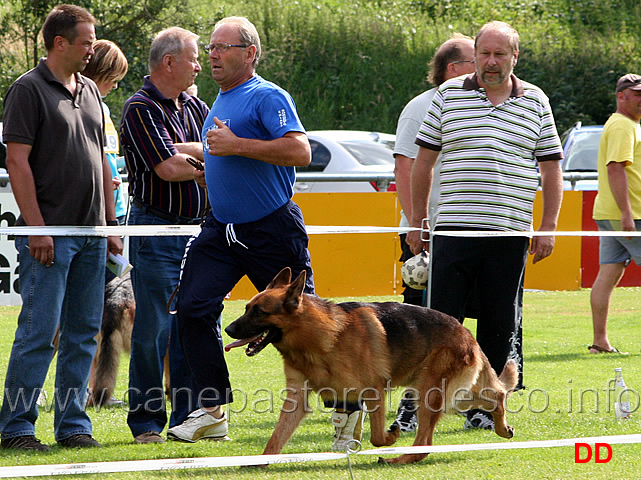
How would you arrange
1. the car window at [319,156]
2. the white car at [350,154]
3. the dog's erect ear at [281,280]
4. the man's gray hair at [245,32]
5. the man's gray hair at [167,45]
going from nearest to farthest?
the dog's erect ear at [281,280] → the man's gray hair at [245,32] → the man's gray hair at [167,45] → the white car at [350,154] → the car window at [319,156]

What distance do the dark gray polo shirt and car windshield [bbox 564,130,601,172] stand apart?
11.8 metres

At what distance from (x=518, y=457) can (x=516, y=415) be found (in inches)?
39.7

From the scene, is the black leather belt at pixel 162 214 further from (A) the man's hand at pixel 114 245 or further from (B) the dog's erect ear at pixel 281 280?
(B) the dog's erect ear at pixel 281 280

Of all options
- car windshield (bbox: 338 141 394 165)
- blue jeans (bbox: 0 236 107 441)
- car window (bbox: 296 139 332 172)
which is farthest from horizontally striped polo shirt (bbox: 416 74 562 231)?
car windshield (bbox: 338 141 394 165)

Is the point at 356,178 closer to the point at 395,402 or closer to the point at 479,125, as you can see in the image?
the point at 395,402

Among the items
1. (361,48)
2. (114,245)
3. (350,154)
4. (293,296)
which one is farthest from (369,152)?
(361,48)

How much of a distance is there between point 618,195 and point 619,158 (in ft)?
0.99

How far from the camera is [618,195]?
770 cm

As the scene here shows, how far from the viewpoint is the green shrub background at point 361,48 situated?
21.8 metres

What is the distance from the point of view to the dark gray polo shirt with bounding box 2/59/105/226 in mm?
4441

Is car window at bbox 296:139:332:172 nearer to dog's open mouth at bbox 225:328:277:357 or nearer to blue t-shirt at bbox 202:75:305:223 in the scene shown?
blue t-shirt at bbox 202:75:305:223

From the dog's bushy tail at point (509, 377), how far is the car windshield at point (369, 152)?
9577 mm

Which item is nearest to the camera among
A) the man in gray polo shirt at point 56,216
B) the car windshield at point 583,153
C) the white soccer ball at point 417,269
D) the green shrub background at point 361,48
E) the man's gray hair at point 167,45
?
the man in gray polo shirt at point 56,216

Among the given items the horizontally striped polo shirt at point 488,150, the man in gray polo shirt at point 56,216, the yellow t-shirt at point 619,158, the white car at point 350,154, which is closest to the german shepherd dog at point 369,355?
the horizontally striped polo shirt at point 488,150
